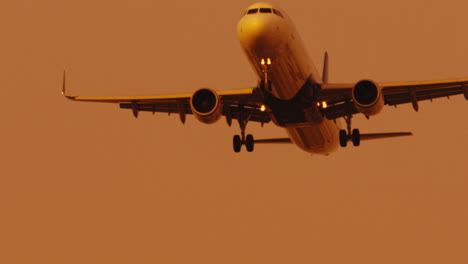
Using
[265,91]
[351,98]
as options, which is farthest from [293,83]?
[351,98]

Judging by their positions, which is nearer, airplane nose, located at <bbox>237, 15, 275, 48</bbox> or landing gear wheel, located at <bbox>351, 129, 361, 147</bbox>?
airplane nose, located at <bbox>237, 15, 275, 48</bbox>

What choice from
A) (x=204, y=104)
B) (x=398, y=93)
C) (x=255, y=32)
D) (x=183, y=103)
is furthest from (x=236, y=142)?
(x=255, y=32)

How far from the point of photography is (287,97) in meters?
39.3

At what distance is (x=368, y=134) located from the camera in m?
45.1

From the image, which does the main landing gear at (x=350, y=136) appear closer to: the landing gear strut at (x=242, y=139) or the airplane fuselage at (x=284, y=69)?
the airplane fuselage at (x=284, y=69)

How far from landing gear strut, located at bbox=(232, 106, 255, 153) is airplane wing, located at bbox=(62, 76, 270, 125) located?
4.3 inches

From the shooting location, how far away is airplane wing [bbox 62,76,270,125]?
4091 cm

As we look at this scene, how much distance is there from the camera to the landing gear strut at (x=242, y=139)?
42844 millimetres

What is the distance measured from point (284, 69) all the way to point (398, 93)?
19.6ft

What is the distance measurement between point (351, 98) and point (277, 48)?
6.00 m

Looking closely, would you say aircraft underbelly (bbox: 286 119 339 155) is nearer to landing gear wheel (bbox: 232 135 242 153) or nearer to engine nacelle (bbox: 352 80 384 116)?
landing gear wheel (bbox: 232 135 242 153)

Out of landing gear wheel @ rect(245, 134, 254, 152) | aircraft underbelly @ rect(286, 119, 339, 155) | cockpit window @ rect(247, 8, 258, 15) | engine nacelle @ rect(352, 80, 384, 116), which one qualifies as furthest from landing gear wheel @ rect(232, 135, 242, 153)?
cockpit window @ rect(247, 8, 258, 15)

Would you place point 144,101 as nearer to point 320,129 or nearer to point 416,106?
point 320,129

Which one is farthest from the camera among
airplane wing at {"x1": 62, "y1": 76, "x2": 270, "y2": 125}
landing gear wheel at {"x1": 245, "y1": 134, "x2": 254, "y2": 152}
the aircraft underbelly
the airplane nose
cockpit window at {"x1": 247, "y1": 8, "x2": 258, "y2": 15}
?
landing gear wheel at {"x1": 245, "y1": 134, "x2": 254, "y2": 152}
